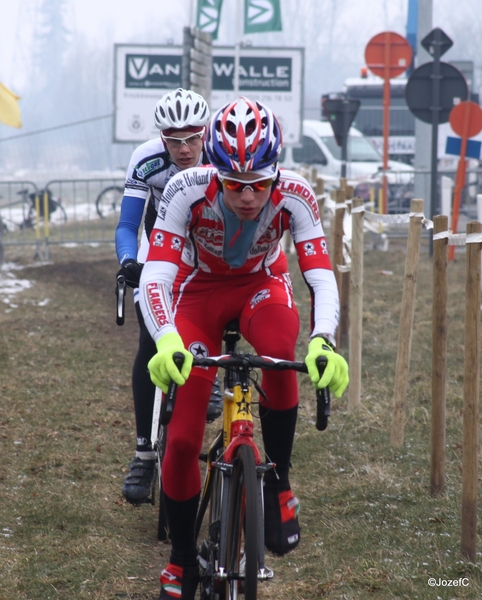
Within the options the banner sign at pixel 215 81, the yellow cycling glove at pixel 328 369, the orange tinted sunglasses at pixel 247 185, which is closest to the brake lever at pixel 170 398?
the yellow cycling glove at pixel 328 369

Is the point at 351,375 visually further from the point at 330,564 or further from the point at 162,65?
the point at 162,65

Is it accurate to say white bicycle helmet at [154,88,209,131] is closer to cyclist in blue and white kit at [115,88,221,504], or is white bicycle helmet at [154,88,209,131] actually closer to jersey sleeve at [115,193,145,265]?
cyclist in blue and white kit at [115,88,221,504]

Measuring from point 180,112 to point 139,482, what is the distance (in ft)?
6.27

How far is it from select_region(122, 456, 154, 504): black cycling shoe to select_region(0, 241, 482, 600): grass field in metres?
0.19

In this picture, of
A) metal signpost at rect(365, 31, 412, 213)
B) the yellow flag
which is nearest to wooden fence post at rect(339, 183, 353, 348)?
the yellow flag

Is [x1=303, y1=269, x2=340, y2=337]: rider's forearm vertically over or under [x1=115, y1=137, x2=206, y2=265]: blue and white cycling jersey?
under

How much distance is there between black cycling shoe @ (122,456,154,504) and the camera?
4559 mm

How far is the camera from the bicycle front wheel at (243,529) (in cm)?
297

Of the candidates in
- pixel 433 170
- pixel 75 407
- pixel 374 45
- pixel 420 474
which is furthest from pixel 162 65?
pixel 420 474

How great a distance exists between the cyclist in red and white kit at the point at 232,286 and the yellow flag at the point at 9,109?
447 inches

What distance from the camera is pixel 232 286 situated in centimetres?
370

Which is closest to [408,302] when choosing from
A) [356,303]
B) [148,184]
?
[356,303]

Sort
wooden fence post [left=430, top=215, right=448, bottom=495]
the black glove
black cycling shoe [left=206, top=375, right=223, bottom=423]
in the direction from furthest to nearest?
black cycling shoe [left=206, top=375, right=223, bottom=423] < wooden fence post [left=430, top=215, right=448, bottom=495] < the black glove

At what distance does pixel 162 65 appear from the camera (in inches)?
853
